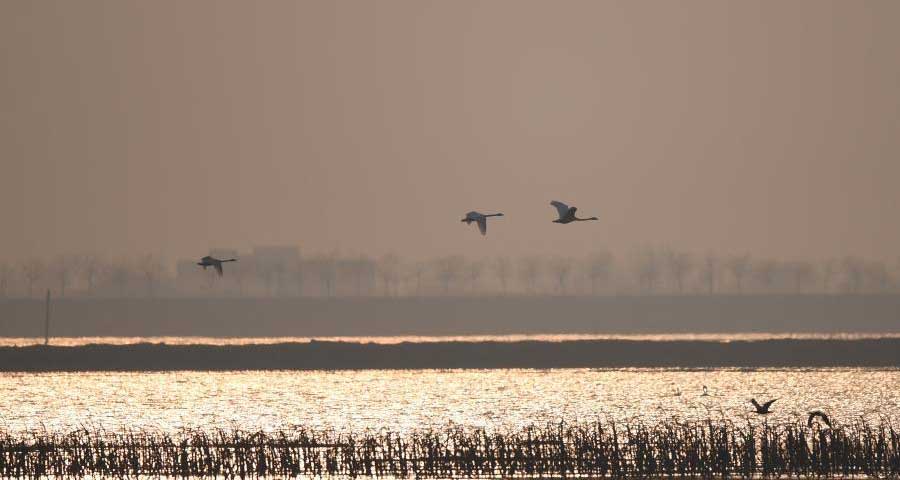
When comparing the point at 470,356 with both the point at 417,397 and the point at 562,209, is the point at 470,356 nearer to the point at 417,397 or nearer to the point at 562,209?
the point at 417,397

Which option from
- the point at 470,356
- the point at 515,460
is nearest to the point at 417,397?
the point at 470,356

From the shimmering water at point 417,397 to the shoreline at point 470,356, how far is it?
198 inches

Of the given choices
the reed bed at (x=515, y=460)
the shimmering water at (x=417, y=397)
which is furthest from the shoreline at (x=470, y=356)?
the reed bed at (x=515, y=460)

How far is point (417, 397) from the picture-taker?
10775 cm

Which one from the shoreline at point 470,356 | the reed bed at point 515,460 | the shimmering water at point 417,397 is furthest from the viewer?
the shoreline at point 470,356

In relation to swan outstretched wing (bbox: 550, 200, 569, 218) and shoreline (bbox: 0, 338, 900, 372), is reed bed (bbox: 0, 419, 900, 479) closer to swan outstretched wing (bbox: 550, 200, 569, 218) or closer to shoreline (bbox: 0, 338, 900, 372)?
swan outstretched wing (bbox: 550, 200, 569, 218)

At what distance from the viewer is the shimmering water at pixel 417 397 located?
282 ft

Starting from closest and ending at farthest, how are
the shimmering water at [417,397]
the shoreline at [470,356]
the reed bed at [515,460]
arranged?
the reed bed at [515,460] < the shimmering water at [417,397] < the shoreline at [470,356]

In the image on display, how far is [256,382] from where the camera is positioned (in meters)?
127

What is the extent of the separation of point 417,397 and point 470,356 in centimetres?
4680

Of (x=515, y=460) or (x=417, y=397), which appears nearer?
(x=515, y=460)

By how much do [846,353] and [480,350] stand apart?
109 feet

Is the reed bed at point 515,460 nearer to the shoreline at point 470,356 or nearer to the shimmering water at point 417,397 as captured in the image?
the shimmering water at point 417,397

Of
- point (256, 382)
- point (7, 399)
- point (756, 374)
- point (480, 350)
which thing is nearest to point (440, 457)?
point (7, 399)
